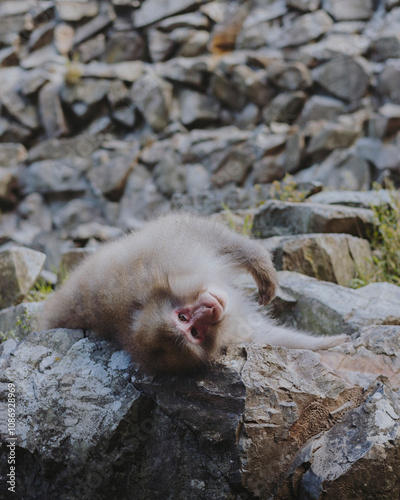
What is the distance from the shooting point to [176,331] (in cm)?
223

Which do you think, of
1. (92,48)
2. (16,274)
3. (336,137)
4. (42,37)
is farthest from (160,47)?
(16,274)

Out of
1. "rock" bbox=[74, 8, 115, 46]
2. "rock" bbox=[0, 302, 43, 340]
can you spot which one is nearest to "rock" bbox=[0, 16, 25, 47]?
"rock" bbox=[74, 8, 115, 46]

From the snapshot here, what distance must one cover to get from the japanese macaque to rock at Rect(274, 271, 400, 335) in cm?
39

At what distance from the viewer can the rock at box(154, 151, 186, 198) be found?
1026 cm

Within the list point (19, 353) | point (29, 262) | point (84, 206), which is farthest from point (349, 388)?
point (84, 206)

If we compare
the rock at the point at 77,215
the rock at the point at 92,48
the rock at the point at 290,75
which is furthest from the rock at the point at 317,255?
the rock at the point at 92,48

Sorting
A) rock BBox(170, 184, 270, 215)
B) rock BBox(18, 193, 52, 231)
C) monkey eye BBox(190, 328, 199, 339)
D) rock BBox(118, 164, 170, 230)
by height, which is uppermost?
monkey eye BBox(190, 328, 199, 339)

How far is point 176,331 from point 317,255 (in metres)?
2.08

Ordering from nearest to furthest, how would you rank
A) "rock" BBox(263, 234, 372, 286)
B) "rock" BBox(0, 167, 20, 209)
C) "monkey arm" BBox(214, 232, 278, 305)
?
"monkey arm" BBox(214, 232, 278, 305)
"rock" BBox(263, 234, 372, 286)
"rock" BBox(0, 167, 20, 209)

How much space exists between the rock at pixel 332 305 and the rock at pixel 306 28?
804 cm

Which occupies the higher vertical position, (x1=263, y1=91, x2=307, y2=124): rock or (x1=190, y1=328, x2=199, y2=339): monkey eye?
(x1=190, y1=328, x2=199, y2=339): monkey eye

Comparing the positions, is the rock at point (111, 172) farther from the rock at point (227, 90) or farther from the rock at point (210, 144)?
the rock at point (227, 90)

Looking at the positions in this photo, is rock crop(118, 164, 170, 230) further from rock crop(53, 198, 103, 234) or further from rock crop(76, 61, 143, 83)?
rock crop(76, 61, 143, 83)

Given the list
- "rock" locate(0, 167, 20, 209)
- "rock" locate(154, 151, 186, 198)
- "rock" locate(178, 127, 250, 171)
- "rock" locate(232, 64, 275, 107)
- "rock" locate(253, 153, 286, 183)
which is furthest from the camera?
"rock" locate(0, 167, 20, 209)
